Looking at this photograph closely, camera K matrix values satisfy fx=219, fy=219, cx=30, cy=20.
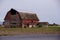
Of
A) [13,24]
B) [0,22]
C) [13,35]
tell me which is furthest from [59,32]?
[13,35]

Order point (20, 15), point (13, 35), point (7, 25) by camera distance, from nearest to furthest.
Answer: point (7, 25) < point (20, 15) < point (13, 35)

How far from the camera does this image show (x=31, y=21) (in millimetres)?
2803

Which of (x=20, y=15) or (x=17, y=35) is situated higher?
(x=20, y=15)

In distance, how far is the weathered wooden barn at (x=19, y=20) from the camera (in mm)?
2488

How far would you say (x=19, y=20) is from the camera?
9.62 ft

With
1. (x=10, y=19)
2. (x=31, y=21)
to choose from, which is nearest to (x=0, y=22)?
(x=10, y=19)

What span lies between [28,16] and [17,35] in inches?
35.6

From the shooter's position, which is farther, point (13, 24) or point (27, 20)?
point (27, 20)

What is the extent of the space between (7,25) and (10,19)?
0.19 m

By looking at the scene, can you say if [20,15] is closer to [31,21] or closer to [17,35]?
[31,21]

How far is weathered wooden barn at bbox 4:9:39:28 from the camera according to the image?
2.49m

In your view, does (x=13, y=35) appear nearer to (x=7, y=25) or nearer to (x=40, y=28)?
(x=40, y=28)

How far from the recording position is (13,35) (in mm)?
3627

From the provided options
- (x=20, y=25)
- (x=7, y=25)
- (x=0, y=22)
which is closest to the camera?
(x=0, y=22)
